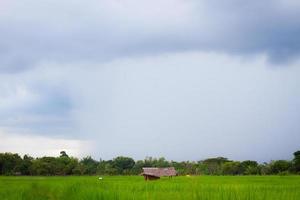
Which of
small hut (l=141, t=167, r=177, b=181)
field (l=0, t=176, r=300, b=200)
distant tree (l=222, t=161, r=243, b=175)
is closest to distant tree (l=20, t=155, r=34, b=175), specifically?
small hut (l=141, t=167, r=177, b=181)

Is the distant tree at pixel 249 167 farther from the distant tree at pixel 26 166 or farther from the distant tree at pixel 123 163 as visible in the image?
the distant tree at pixel 26 166

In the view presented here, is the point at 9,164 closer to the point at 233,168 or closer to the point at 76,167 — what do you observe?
the point at 76,167

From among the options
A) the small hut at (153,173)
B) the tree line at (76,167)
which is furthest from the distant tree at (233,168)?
the small hut at (153,173)

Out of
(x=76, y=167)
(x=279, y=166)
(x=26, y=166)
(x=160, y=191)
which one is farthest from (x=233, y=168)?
(x=160, y=191)

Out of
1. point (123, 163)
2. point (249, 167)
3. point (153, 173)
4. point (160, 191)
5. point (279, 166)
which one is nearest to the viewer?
point (160, 191)

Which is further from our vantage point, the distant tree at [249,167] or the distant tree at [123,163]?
the distant tree at [123,163]

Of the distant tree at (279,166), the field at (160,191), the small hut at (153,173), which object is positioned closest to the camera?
the field at (160,191)

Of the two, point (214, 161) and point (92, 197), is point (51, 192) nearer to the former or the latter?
point (92, 197)

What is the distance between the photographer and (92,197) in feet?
33.9

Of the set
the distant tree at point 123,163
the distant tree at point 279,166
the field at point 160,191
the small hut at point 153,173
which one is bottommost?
the field at point 160,191

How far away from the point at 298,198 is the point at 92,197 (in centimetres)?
441

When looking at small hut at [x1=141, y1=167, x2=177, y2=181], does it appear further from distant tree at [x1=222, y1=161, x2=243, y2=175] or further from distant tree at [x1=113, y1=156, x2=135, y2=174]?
distant tree at [x1=113, y1=156, x2=135, y2=174]

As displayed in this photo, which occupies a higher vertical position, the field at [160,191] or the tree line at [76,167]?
the tree line at [76,167]

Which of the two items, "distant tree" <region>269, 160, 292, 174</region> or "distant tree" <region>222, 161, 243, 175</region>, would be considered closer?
"distant tree" <region>269, 160, 292, 174</region>
